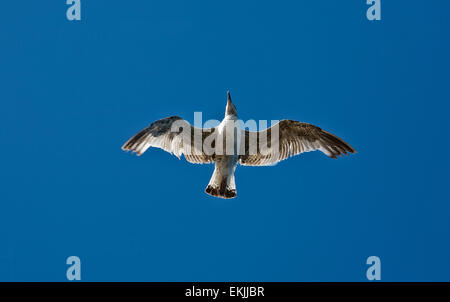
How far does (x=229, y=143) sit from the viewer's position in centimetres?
1093

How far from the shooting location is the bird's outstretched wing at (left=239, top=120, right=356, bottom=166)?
1120 cm

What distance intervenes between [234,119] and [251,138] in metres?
0.59

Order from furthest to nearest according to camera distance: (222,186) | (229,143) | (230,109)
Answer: (230,109)
(222,186)
(229,143)

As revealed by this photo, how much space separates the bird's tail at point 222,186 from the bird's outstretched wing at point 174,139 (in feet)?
1.60

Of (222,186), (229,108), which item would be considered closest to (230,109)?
(229,108)

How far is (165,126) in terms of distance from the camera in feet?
35.9

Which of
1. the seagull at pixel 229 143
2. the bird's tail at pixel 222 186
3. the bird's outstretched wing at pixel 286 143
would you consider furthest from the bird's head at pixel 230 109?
the bird's tail at pixel 222 186

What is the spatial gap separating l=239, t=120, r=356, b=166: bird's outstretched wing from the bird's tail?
0.67 meters

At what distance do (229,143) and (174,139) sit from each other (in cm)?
125

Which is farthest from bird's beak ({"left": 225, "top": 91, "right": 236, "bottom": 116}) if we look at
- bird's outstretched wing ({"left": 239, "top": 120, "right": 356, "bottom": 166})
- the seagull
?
bird's outstretched wing ({"left": 239, "top": 120, "right": 356, "bottom": 166})

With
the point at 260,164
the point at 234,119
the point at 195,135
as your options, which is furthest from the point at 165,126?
the point at 260,164

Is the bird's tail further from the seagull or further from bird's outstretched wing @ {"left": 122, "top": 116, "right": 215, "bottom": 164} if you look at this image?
bird's outstretched wing @ {"left": 122, "top": 116, "right": 215, "bottom": 164}

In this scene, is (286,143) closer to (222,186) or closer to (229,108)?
(229,108)

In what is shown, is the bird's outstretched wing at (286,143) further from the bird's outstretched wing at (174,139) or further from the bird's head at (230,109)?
the bird's outstretched wing at (174,139)
